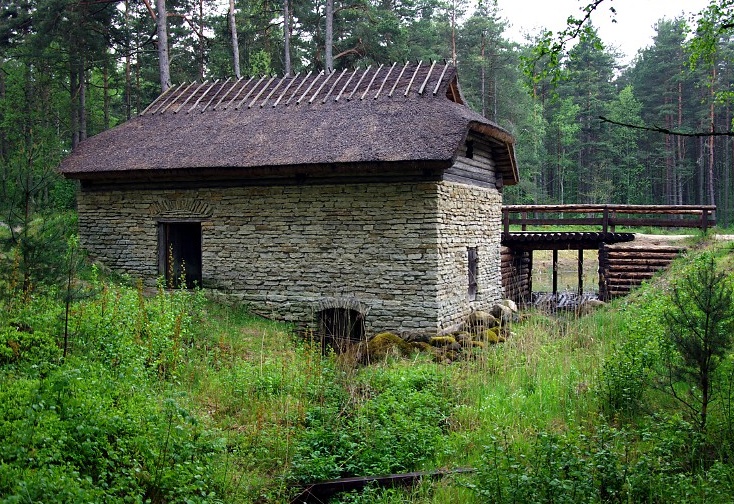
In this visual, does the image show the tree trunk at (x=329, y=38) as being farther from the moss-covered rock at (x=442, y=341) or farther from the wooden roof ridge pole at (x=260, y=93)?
the moss-covered rock at (x=442, y=341)

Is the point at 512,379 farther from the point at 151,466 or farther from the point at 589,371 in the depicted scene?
the point at 151,466

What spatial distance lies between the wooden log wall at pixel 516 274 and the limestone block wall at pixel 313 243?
5.63 m

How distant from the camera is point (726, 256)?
1379 cm

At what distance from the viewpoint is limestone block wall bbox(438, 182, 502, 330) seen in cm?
1148

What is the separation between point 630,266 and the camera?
16719mm

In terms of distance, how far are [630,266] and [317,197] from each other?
9185 millimetres

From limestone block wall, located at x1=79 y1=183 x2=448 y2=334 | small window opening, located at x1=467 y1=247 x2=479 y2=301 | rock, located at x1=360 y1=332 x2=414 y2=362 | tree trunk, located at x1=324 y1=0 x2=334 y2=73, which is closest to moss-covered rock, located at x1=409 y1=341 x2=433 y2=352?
rock, located at x1=360 y1=332 x2=414 y2=362

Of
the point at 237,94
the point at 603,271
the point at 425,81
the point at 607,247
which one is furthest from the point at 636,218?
the point at 237,94

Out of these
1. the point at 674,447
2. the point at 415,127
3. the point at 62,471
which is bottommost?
the point at 674,447

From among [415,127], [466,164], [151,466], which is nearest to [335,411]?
[151,466]

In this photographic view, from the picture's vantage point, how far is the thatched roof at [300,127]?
11.1 metres

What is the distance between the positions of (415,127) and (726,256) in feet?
24.9

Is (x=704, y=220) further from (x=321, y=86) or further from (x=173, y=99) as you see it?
(x=173, y=99)

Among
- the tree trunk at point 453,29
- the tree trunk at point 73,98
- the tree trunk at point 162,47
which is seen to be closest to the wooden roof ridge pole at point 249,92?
the tree trunk at point 162,47
